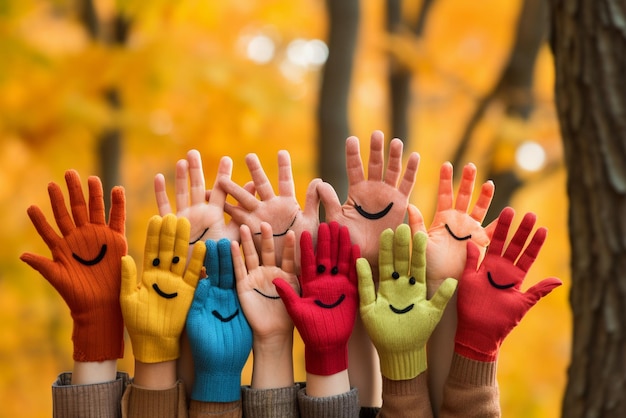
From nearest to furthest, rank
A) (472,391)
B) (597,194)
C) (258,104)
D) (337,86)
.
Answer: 1. (597,194)
2. (472,391)
3. (337,86)
4. (258,104)

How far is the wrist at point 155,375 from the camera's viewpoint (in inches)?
61.1

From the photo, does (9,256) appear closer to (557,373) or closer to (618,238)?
(618,238)

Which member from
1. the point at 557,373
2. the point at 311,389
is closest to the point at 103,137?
the point at 311,389

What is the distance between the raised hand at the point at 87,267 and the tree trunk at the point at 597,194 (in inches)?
38.7

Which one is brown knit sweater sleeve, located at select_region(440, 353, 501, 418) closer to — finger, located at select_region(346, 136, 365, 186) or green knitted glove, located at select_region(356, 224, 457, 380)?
green knitted glove, located at select_region(356, 224, 457, 380)

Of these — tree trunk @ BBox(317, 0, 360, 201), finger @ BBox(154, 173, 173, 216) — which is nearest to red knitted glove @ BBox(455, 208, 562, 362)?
finger @ BBox(154, 173, 173, 216)

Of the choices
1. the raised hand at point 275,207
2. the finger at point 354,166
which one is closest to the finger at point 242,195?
the raised hand at point 275,207

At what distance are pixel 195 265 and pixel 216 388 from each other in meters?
0.27

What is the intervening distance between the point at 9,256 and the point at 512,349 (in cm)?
387

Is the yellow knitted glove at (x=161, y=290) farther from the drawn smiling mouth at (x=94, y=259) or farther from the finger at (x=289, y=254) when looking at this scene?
the finger at (x=289, y=254)

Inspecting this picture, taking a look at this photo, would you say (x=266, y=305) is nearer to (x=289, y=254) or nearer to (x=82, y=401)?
(x=289, y=254)

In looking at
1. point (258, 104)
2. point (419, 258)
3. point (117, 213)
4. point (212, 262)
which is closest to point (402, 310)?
point (419, 258)

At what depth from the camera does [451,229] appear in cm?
160

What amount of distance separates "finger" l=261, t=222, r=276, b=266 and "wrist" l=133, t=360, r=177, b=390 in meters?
0.31
